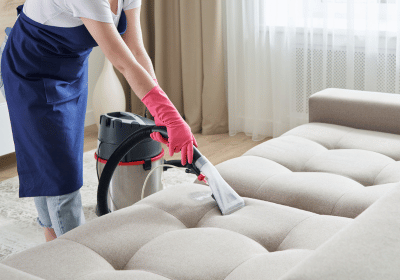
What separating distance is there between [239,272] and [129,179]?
1.11m

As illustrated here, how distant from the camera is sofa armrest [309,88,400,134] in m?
2.01

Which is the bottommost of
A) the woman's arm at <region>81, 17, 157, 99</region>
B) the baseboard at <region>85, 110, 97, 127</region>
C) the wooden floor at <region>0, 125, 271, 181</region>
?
the wooden floor at <region>0, 125, 271, 181</region>

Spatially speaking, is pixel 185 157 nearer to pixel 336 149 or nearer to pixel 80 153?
pixel 80 153

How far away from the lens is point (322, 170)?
5.49 feet

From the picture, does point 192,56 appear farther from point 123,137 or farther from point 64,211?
point 64,211

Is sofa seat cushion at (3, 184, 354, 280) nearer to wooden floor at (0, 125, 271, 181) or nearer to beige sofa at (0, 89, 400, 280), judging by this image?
beige sofa at (0, 89, 400, 280)

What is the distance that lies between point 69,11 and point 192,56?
2.06 metres

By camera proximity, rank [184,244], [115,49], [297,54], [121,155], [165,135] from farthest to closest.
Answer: [297,54], [121,155], [165,135], [115,49], [184,244]

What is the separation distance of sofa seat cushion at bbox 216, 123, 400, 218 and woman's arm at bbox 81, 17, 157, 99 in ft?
1.56

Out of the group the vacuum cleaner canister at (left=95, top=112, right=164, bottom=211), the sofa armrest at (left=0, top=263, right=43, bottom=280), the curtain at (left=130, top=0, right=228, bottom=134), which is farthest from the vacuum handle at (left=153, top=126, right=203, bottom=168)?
the curtain at (left=130, top=0, right=228, bottom=134)

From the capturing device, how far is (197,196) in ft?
4.76

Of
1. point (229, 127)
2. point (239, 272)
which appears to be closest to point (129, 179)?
point (239, 272)

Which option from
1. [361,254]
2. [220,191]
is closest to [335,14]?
[220,191]

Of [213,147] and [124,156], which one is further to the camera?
[213,147]
